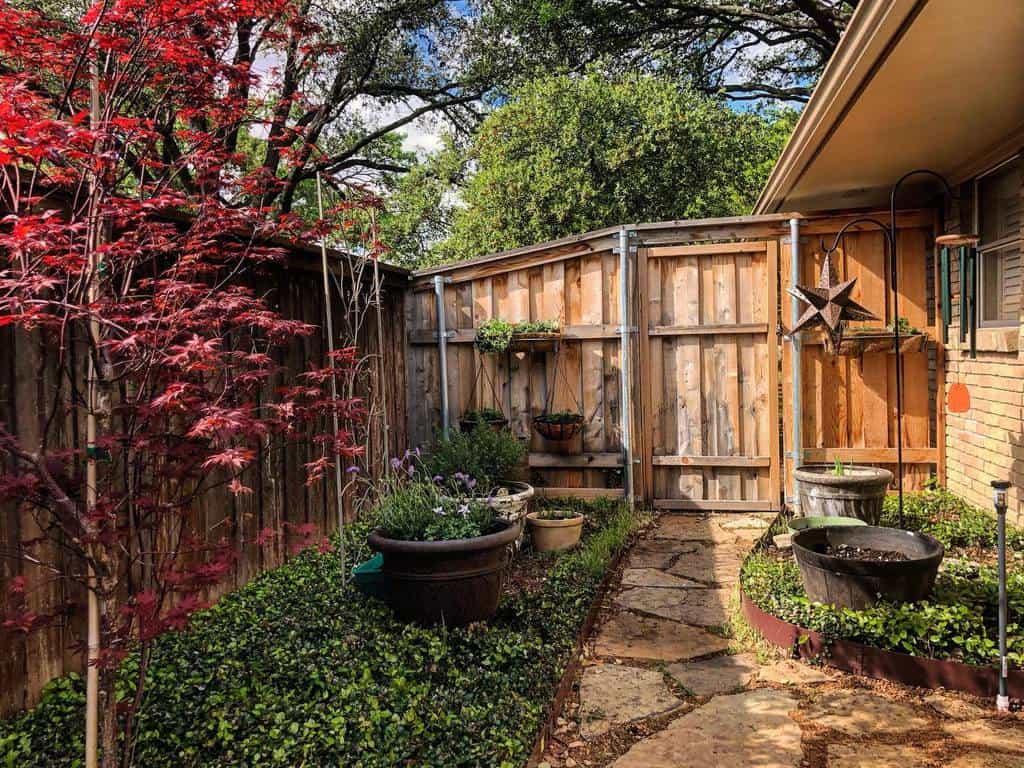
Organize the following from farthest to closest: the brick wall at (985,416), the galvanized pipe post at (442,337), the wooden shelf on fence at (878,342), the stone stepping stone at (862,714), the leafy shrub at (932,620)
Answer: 1. the galvanized pipe post at (442,337)
2. the wooden shelf on fence at (878,342)
3. the brick wall at (985,416)
4. the leafy shrub at (932,620)
5. the stone stepping stone at (862,714)

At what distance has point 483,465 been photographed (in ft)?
16.4

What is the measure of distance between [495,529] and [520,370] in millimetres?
2557

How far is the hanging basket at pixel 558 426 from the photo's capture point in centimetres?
562

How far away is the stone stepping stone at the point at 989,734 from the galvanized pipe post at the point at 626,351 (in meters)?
3.27

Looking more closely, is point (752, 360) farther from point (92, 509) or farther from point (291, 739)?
point (92, 509)

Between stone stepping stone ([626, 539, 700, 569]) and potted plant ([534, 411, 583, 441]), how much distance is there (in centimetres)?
105

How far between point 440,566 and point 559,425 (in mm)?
2572

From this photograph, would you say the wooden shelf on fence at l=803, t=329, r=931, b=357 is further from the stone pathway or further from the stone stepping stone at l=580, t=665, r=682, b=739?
the stone stepping stone at l=580, t=665, r=682, b=739

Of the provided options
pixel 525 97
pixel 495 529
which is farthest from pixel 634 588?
pixel 525 97

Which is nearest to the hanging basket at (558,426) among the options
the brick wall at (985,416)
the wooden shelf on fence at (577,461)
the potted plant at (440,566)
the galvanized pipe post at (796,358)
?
the wooden shelf on fence at (577,461)

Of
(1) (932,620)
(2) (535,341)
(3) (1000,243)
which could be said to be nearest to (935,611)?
(1) (932,620)

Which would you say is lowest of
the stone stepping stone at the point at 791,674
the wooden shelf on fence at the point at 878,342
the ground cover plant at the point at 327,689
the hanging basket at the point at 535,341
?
the stone stepping stone at the point at 791,674

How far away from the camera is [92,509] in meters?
1.92

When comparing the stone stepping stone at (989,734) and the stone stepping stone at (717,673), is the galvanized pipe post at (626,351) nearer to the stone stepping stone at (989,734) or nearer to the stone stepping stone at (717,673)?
the stone stepping stone at (717,673)
